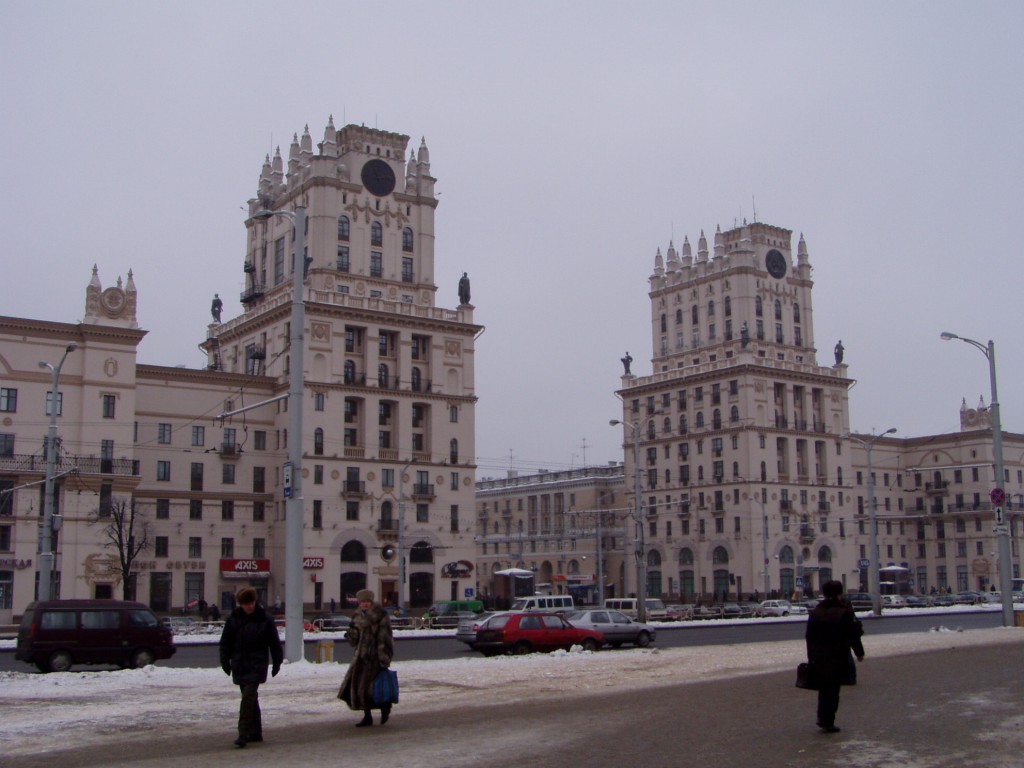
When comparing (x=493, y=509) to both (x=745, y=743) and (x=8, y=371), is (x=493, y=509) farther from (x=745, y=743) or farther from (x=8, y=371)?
(x=745, y=743)

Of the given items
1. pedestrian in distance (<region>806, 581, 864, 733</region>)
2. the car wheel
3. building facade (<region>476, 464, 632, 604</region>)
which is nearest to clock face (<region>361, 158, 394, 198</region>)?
building facade (<region>476, 464, 632, 604</region>)

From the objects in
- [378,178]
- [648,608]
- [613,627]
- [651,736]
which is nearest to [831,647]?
[651,736]

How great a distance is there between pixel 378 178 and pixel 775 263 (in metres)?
43.6

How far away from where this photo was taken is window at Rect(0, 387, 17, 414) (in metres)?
64.8

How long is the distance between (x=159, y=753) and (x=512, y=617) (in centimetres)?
2008

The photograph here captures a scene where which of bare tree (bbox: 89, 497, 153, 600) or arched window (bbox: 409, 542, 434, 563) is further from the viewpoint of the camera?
arched window (bbox: 409, 542, 434, 563)

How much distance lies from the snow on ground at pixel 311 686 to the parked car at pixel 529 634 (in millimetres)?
2144

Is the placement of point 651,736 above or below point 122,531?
below

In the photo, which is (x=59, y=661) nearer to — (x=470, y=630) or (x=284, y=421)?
(x=470, y=630)

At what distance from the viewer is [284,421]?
7800 centimetres

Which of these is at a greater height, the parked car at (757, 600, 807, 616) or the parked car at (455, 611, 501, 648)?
the parked car at (455, 611, 501, 648)

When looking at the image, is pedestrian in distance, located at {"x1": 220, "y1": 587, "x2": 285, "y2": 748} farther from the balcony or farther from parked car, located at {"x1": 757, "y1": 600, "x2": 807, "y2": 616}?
the balcony

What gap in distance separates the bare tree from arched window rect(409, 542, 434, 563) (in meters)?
18.9

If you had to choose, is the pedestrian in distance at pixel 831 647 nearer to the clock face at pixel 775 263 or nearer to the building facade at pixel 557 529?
the building facade at pixel 557 529
